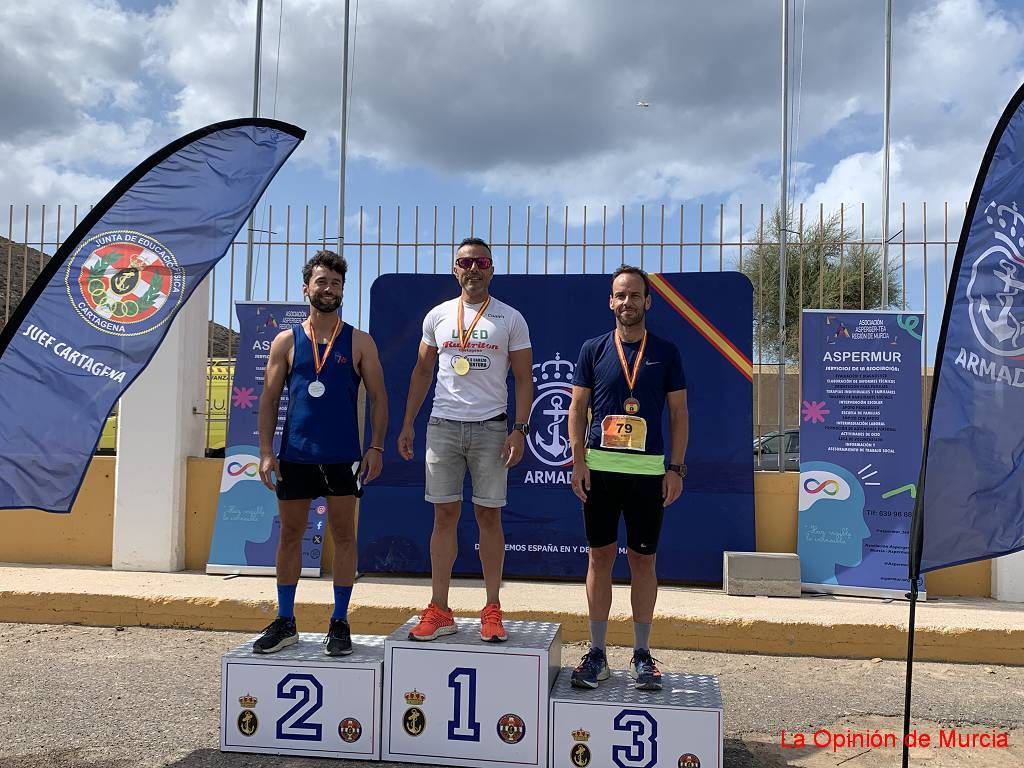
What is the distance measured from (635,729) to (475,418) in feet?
4.64

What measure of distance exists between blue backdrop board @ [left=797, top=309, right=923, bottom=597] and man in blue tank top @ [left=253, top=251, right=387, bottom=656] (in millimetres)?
3601

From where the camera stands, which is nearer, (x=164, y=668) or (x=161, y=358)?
(x=164, y=668)

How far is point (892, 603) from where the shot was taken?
17.9 feet

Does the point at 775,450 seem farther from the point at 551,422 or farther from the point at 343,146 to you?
the point at 343,146

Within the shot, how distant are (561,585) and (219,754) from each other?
2995 mm

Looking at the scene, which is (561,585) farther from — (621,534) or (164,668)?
(164,668)

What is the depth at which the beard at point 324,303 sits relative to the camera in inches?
144

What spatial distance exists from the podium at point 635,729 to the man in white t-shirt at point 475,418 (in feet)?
1.96

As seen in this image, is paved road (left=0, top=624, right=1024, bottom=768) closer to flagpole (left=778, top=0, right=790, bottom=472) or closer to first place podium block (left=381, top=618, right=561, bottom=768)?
first place podium block (left=381, top=618, right=561, bottom=768)

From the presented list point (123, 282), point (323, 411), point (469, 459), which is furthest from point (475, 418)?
point (123, 282)

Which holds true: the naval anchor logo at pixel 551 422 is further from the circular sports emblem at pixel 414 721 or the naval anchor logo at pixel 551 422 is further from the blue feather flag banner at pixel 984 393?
the blue feather flag banner at pixel 984 393

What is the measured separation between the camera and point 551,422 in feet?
19.7

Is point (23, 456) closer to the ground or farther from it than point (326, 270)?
closer to the ground

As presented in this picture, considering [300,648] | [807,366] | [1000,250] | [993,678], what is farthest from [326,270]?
[993,678]
